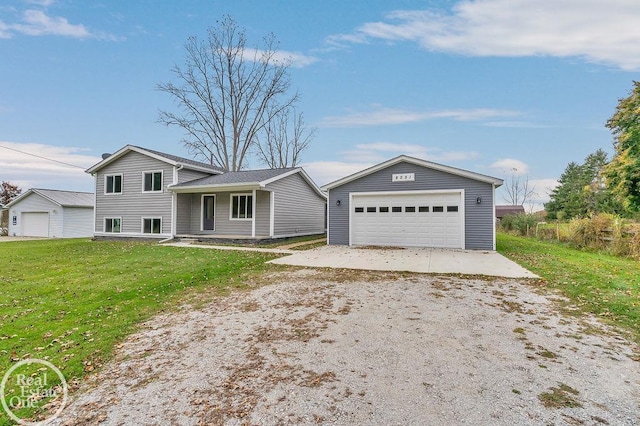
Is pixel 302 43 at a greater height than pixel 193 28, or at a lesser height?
lesser

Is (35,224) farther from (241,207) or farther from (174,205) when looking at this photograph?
(241,207)

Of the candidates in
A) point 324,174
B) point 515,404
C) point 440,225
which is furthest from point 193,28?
point 515,404

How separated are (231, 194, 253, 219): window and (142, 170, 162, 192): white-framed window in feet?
13.8

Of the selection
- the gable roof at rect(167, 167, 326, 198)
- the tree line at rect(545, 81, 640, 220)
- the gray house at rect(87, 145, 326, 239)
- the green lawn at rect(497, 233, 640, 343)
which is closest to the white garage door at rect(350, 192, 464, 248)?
the green lawn at rect(497, 233, 640, 343)

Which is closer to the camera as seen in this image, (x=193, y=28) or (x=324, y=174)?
(x=193, y=28)

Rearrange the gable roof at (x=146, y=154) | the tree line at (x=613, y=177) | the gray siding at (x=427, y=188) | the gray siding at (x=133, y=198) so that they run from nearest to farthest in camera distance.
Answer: the gray siding at (x=427, y=188), the tree line at (x=613, y=177), the gable roof at (x=146, y=154), the gray siding at (x=133, y=198)

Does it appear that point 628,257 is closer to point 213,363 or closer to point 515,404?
point 515,404

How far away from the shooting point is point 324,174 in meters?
33.3

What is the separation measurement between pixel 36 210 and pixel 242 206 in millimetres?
19084

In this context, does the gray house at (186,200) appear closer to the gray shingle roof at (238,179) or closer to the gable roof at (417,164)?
the gray shingle roof at (238,179)

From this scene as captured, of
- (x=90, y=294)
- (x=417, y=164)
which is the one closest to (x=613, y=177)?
(x=417, y=164)

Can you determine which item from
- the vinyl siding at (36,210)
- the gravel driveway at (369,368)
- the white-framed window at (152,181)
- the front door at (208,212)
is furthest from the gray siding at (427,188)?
the vinyl siding at (36,210)

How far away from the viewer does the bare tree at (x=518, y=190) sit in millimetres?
44622

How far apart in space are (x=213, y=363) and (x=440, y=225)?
11676 mm
